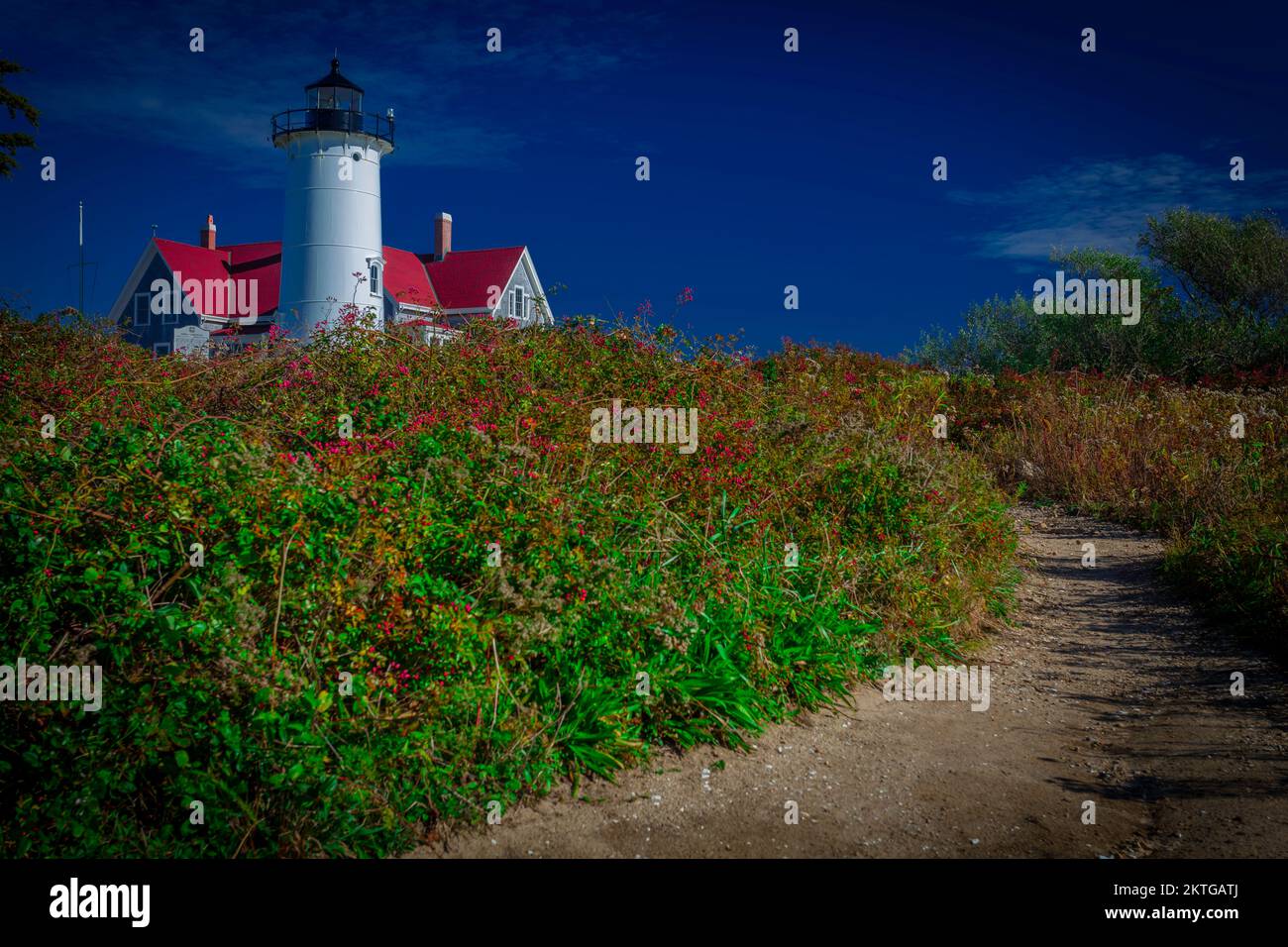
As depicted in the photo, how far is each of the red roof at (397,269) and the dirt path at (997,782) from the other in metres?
31.1

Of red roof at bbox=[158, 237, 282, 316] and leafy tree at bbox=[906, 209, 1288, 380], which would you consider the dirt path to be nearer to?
leafy tree at bbox=[906, 209, 1288, 380]

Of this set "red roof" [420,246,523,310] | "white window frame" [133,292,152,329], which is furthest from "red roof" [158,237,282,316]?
"red roof" [420,246,523,310]

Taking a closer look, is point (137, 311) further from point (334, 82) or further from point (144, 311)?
point (334, 82)

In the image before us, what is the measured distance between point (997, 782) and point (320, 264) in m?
29.5

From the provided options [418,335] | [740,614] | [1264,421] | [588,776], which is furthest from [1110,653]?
[1264,421]

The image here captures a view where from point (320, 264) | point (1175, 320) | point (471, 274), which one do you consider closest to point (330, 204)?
point (320, 264)

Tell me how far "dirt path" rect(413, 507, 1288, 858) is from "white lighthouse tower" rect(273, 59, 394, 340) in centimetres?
2737

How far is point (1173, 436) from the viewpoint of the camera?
1323cm

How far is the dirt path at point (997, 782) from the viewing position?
4207mm

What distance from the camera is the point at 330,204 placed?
99.9ft

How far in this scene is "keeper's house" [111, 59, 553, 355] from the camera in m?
30.4
